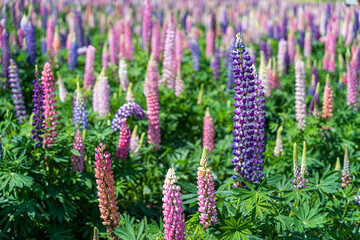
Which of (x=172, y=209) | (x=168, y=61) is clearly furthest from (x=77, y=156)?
(x=168, y=61)

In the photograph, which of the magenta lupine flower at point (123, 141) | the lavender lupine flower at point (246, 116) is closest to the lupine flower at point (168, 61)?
the magenta lupine flower at point (123, 141)

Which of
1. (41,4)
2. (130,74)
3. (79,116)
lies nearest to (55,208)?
(79,116)

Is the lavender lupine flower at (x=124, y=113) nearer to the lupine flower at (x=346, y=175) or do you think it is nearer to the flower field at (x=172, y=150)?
the flower field at (x=172, y=150)

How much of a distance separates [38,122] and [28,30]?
4393 millimetres

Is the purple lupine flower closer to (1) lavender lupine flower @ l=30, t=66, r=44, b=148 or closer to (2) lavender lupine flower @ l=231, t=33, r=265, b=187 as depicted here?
(1) lavender lupine flower @ l=30, t=66, r=44, b=148

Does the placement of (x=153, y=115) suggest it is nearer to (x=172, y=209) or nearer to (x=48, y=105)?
(x=48, y=105)

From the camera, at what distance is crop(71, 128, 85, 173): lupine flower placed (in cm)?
390

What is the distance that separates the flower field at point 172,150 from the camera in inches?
117

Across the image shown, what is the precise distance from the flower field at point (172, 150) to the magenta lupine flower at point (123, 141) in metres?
0.01

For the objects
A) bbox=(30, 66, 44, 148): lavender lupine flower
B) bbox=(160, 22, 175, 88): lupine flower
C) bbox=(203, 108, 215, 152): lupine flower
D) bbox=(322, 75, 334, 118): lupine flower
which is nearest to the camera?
bbox=(30, 66, 44, 148): lavender lupine flower

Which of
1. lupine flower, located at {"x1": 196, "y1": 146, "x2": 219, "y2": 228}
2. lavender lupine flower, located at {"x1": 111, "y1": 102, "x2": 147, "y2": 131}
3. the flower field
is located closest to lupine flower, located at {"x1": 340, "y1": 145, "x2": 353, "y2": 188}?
the flower field

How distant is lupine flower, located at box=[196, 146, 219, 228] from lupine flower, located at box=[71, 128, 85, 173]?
1594 mm

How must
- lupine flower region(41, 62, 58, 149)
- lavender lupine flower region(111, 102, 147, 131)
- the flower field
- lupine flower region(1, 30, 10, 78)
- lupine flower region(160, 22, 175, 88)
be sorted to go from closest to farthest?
the flower field, lupine flower region(41, 62, 58, 149), lavender lupine flower region(111, 102, 147, 131), lupine flower region(1, 30, 10, 78), lupine flower region(160, 22, 175, 88)

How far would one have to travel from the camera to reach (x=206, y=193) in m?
2.78
